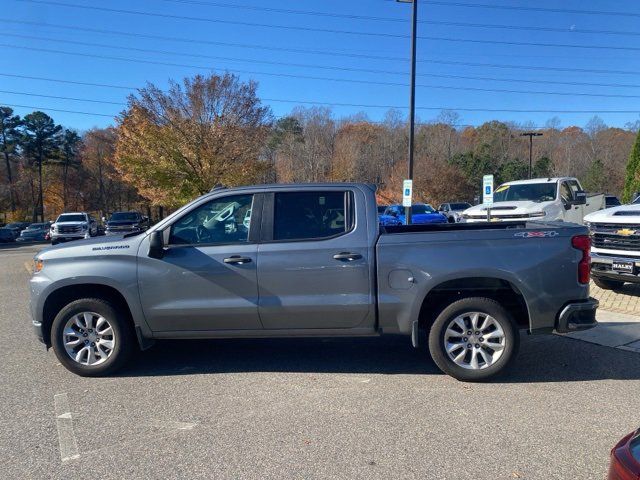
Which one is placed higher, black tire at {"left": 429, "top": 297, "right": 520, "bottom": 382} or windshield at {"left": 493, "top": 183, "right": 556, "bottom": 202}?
windshield at {"left": 493, "top": 183, "right": 556, "bottom": 202}

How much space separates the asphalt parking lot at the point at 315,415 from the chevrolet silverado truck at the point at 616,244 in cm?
283

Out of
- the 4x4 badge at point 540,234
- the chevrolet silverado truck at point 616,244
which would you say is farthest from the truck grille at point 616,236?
the 4x4 badge at point 540,234

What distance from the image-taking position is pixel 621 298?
8758 millimetres

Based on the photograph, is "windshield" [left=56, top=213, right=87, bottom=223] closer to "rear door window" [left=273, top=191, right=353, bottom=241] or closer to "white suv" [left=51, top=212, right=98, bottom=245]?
"white suv" [left=51, top=212, right=98, bottom=245]

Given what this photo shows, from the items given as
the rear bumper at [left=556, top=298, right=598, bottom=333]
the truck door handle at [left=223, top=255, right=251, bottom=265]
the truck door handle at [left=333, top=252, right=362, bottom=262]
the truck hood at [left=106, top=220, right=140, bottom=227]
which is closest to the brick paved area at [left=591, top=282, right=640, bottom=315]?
the rear bumper at [left=556, top=298, right=598, bottom=333]

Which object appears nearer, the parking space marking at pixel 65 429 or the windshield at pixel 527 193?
the parking space marking at pixel 65 429

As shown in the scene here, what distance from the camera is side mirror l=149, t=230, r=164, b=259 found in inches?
191

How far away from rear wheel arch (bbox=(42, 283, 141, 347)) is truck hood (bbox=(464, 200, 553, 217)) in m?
9.64

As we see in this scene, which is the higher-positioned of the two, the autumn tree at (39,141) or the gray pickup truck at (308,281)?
the autumn tree at (39,141)

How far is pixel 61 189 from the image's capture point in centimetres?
7125

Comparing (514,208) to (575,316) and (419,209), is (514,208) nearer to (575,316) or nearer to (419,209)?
(575,316)

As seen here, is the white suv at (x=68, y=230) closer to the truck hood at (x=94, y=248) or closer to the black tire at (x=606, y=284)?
the truck hood at (x=94, y=248)

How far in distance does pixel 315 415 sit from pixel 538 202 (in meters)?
10.2

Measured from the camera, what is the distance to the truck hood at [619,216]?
8.26 meters
